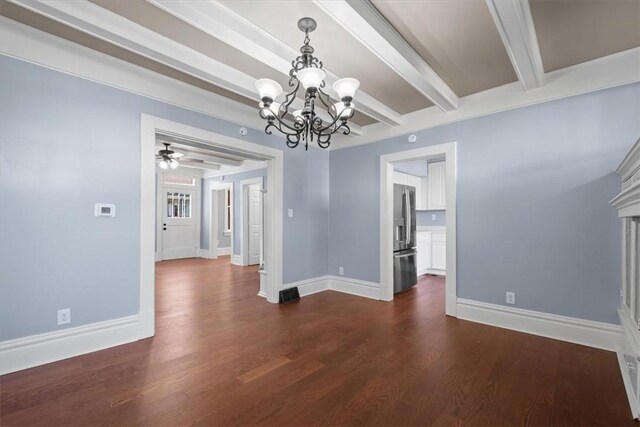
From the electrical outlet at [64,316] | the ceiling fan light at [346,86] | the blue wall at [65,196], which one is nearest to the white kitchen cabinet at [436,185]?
the ceiling fan light at [346,86]

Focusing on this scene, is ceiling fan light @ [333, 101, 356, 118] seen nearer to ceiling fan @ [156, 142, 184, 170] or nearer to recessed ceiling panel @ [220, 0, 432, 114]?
recessed ceiling panel @ [220, 0, 432, 114]

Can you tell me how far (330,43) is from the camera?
7.88 feet

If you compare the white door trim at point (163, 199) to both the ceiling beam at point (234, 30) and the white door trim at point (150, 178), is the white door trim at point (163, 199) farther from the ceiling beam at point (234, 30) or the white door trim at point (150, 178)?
the ceiling beam at point (234, 30)

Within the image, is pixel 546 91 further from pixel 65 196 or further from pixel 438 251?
pixel 65 196

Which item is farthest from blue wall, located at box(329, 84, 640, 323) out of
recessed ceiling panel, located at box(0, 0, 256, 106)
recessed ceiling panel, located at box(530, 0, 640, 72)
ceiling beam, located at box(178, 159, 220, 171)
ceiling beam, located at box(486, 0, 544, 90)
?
ceiling beam, located at box(178, 159, 220, 171)

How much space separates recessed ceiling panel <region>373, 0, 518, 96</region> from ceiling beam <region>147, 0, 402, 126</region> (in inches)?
34.0

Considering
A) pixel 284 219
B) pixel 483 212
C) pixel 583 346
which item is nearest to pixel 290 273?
pixel 284 219

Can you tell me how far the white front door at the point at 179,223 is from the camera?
8289mm

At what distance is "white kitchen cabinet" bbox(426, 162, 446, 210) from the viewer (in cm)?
603

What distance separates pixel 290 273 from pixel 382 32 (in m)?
3.29

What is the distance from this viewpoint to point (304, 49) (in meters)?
2.16

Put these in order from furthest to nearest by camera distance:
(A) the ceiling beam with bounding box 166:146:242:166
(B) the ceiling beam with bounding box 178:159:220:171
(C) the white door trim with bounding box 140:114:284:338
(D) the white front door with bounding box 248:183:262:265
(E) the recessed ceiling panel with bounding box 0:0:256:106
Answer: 1. (B) the ceiling beam with bounding box 178:159:220:171
2. (D) the white front door with bounding box 248:183:262:265
3. (A) the ceiling beam with bounding box 166:146:242:166
4. (C) the white door trim with bounding box 140:114:284:338
5. (E) the recessed ceiling panel with bounding box 0:0:256:106

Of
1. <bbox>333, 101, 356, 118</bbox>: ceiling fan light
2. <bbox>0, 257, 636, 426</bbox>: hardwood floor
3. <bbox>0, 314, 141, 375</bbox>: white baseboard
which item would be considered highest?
<bbox>333, 101, 356, 118</bbox>: ceiling fan light

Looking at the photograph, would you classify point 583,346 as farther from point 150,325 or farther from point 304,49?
point 150,325
